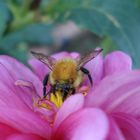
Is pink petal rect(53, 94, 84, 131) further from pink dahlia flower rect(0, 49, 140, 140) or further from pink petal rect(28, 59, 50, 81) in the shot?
pink petal rect(28, 59, 50, 81)

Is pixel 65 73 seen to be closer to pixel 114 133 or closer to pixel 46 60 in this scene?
pixel 46 60

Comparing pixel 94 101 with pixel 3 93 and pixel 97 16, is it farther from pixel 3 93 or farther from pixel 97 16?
pixel 97 16

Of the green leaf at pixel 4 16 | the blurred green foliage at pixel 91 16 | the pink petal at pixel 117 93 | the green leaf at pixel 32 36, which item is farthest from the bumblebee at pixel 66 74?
the green leaf at pixel 32 36

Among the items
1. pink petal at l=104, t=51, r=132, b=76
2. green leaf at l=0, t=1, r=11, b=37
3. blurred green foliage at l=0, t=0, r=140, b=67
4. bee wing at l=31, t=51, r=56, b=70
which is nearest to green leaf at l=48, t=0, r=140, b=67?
blurred green foliage at l=0, t=0, r=140, b=67

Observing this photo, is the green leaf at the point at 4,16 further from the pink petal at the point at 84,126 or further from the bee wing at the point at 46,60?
Answer: the pink petal at the point at 84,126

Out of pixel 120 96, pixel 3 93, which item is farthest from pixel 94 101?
pixel 3 93

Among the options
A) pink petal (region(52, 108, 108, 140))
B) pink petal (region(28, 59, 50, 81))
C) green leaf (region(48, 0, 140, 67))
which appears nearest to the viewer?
pink petal (region(52, 108, 108, 140))

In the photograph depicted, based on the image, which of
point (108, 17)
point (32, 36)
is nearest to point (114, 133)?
point (108, 17)
